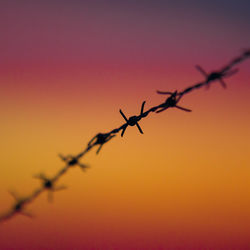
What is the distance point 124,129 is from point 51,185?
699 millimetres

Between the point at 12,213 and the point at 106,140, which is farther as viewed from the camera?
the point at 106,140

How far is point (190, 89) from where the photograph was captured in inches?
86.7

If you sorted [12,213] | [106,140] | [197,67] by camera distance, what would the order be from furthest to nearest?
[106,140] → [12,213] → [197,67]

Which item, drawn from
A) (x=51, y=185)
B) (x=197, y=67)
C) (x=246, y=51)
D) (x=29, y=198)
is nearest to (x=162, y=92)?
(x=197, y=67)

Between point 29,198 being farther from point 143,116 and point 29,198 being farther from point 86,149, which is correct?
point 143,116

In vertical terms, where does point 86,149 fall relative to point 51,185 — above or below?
above

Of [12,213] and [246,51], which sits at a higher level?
[246,51]

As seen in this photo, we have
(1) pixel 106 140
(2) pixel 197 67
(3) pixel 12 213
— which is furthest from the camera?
(1) pixel 106 140

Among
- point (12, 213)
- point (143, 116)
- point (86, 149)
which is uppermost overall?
point (143, 116)

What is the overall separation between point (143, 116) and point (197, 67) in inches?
23.0

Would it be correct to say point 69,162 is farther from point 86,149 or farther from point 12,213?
point 12,213

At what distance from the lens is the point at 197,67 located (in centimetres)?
201

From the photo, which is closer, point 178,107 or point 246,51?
point 246,51

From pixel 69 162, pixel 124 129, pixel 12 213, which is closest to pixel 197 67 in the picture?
pixel 124 129
